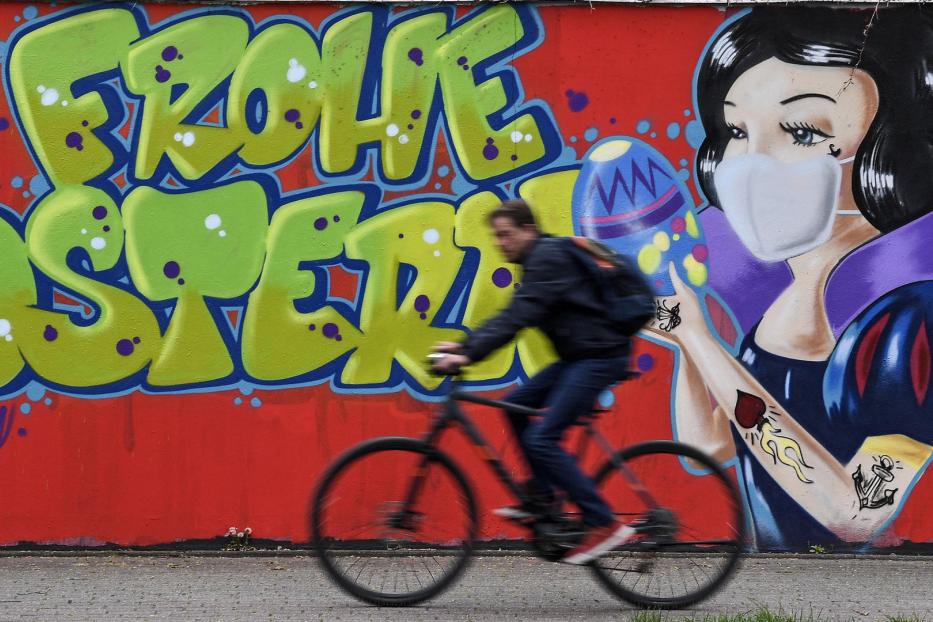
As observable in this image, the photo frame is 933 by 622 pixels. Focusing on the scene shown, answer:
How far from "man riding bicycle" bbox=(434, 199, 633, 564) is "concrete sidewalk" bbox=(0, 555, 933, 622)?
0.50 metres

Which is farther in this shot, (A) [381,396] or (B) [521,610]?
(A) [381,396]

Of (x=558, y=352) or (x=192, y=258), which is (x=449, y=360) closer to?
(x=558, y=352)

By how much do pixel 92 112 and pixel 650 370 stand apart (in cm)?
352

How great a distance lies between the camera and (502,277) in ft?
20.7

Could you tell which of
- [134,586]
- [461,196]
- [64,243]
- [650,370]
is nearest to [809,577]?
[650,370]

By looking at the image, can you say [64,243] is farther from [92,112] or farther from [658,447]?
[658,447]

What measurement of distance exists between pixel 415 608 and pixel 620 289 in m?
1.67

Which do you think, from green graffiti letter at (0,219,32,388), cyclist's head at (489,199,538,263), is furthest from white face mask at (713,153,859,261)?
green graffiti letter at (0,219,32,388)

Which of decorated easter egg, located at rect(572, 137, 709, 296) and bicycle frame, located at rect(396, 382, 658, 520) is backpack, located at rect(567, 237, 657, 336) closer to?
bicycle frame, located at rect(396, 382, 658, 520)

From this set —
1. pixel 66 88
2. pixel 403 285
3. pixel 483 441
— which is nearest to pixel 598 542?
pixel 483 441

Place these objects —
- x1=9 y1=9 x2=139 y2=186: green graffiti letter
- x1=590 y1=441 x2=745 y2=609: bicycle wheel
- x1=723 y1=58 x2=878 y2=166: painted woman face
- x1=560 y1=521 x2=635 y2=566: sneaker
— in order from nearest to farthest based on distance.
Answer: x1=560 y1=521 x2=635 y2=566: sneaker, x1=590 y1=441 x2=745 y2=609: bicycle wheel, x1=9 y1=9 x2=139 y2=186: green graffiti letter, x1=723 y1=58 x2=878 y2=166: painted woman face

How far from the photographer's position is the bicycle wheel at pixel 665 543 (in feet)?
15.8

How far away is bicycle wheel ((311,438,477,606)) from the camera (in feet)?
15.5

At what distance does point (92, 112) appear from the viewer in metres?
6.23
